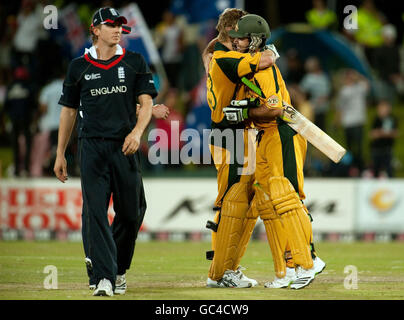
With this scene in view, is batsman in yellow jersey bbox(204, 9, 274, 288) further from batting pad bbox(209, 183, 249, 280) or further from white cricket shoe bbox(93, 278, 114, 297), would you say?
white cricket shoe bbox(93, 278, 114, 297)

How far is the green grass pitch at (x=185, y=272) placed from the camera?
8.66 metres

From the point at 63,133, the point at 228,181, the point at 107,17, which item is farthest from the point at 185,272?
the point at 107,17

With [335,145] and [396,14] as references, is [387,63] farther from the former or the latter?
[335,145]

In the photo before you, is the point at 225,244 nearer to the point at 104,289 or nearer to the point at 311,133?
the point at 311,133

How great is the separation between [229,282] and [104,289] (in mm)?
1704

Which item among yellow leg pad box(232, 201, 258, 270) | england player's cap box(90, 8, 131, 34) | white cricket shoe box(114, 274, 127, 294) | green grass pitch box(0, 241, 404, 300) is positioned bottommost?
green grass pitch box(0, 241, 404, 300)

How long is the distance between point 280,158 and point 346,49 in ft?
43.8

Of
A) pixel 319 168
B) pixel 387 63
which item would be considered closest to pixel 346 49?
pixel 387 63

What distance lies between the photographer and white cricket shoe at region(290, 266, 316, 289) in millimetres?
8906

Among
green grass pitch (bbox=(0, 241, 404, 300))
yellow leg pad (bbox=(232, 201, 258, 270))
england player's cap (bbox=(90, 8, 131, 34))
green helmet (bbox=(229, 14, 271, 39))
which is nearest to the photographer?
england player's cap (bbox=(90, 8, 131, 34))

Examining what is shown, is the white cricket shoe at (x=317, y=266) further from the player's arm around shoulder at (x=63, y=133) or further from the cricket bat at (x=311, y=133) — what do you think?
the player's arm around shoulder at (x=63, y=133)

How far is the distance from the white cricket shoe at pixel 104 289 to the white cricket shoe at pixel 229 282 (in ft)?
5.02

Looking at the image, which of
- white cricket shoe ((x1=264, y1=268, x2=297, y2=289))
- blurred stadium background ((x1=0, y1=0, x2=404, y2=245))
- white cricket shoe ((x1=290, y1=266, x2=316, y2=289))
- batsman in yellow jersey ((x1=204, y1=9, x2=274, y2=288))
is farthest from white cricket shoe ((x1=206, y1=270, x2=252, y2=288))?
blurred stadium background ((x1=0, y1=0, x2=404, y2=245))

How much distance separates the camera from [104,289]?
8258 millimetres
